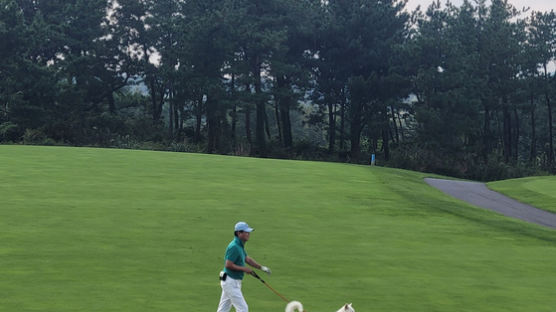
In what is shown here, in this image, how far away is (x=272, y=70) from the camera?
262ft

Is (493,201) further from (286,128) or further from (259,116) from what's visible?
(286,128)

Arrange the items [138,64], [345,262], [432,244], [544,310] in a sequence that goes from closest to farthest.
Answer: [544,310] < [345,262] < [432,244] < [138,64]

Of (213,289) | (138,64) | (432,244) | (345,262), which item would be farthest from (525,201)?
(138,64)

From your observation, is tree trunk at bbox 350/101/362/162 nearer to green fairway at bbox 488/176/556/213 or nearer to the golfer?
green fairway at bbox 488/176/556/213

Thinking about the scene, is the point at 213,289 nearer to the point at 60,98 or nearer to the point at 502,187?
the point at 502,187

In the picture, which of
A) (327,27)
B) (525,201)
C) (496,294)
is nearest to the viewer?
(496,294)

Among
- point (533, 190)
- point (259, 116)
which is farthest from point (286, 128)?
point (533, 190)

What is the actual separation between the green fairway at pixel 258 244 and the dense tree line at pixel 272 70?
33.9 metres

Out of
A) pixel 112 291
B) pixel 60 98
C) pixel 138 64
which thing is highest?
pixel 138 64

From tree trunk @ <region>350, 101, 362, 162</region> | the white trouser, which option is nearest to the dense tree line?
tree trunk @ <region>350, 101, 362, 162</region>

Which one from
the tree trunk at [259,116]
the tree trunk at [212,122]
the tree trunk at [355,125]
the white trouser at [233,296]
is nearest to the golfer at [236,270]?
the white trouser at [233,296]

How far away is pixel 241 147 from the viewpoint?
74562 millimetres

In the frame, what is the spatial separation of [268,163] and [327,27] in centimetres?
3685

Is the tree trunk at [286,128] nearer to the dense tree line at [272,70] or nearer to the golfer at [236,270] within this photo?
the dense tree line at [272,70]
